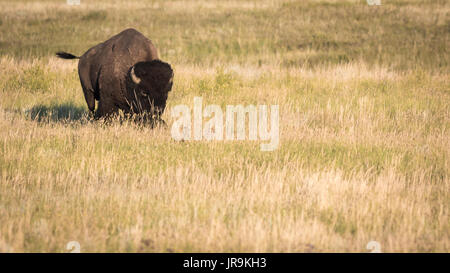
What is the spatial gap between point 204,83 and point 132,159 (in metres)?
7.40

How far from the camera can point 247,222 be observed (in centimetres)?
537

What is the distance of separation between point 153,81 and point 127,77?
2.90 ft

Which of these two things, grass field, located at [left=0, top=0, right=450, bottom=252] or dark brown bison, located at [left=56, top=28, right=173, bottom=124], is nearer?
grass field, located at [left=0, top=0, right=450, bottom=252]

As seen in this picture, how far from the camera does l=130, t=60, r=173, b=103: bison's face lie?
8.95 metres

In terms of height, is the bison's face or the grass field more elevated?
the bison's face

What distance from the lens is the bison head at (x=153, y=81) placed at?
353 inches

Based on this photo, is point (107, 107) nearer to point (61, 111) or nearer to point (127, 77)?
point (127, 77)

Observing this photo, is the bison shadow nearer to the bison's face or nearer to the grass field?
the grass field
